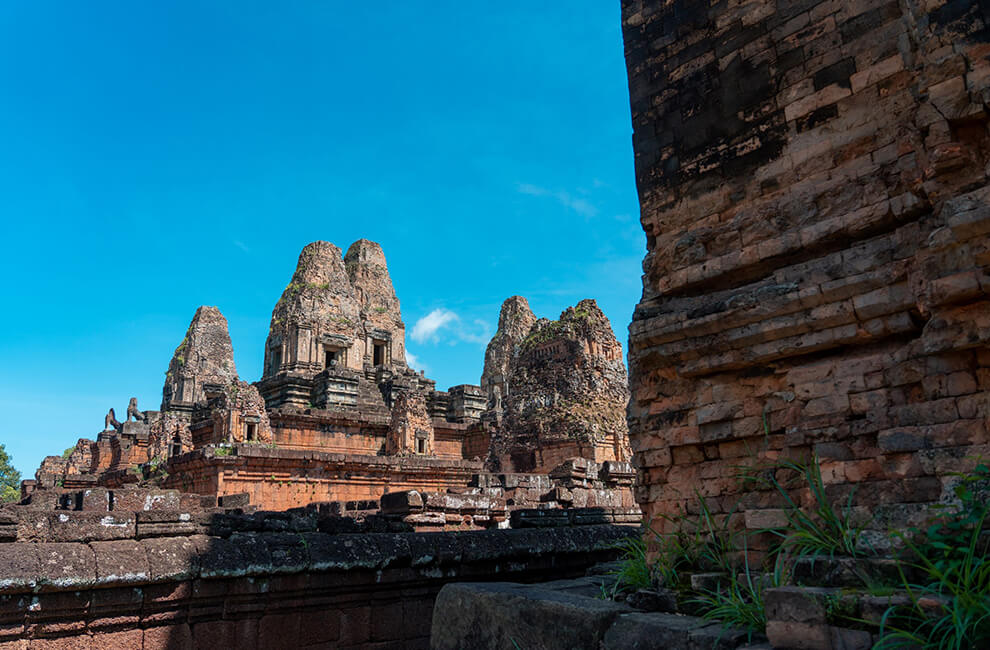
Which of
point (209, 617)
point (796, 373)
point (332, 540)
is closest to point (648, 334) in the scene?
point (796, 373)

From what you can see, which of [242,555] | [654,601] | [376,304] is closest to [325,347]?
[376,304]

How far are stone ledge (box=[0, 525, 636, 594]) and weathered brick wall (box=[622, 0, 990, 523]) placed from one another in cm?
135

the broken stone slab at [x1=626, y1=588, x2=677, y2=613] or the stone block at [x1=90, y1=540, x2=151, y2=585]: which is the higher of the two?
the stone block at [x1=90, y1=540, x2=151, y2=585]

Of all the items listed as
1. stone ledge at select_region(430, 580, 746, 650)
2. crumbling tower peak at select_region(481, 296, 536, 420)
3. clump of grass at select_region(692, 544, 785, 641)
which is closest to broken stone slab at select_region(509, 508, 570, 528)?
stone ledge at select_region(430, 580, 746, 650)

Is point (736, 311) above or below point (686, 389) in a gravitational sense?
above

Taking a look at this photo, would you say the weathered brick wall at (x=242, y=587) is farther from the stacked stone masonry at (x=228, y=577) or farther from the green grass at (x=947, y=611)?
the green grass at (x=947, y=611)

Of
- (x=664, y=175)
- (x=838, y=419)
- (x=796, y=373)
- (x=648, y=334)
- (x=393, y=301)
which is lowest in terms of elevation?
(x=838, y=419)

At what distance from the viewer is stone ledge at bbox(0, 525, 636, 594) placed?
3.70 m

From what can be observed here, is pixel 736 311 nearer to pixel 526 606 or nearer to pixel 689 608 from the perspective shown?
pixel 689 608

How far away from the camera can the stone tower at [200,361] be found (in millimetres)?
41469

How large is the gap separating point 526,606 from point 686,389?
1790 mm

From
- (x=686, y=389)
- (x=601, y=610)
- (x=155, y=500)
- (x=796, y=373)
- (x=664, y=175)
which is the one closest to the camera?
(x=601, y=610)

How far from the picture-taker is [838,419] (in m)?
3.79

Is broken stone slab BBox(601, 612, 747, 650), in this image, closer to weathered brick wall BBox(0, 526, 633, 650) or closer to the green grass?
the green grass
